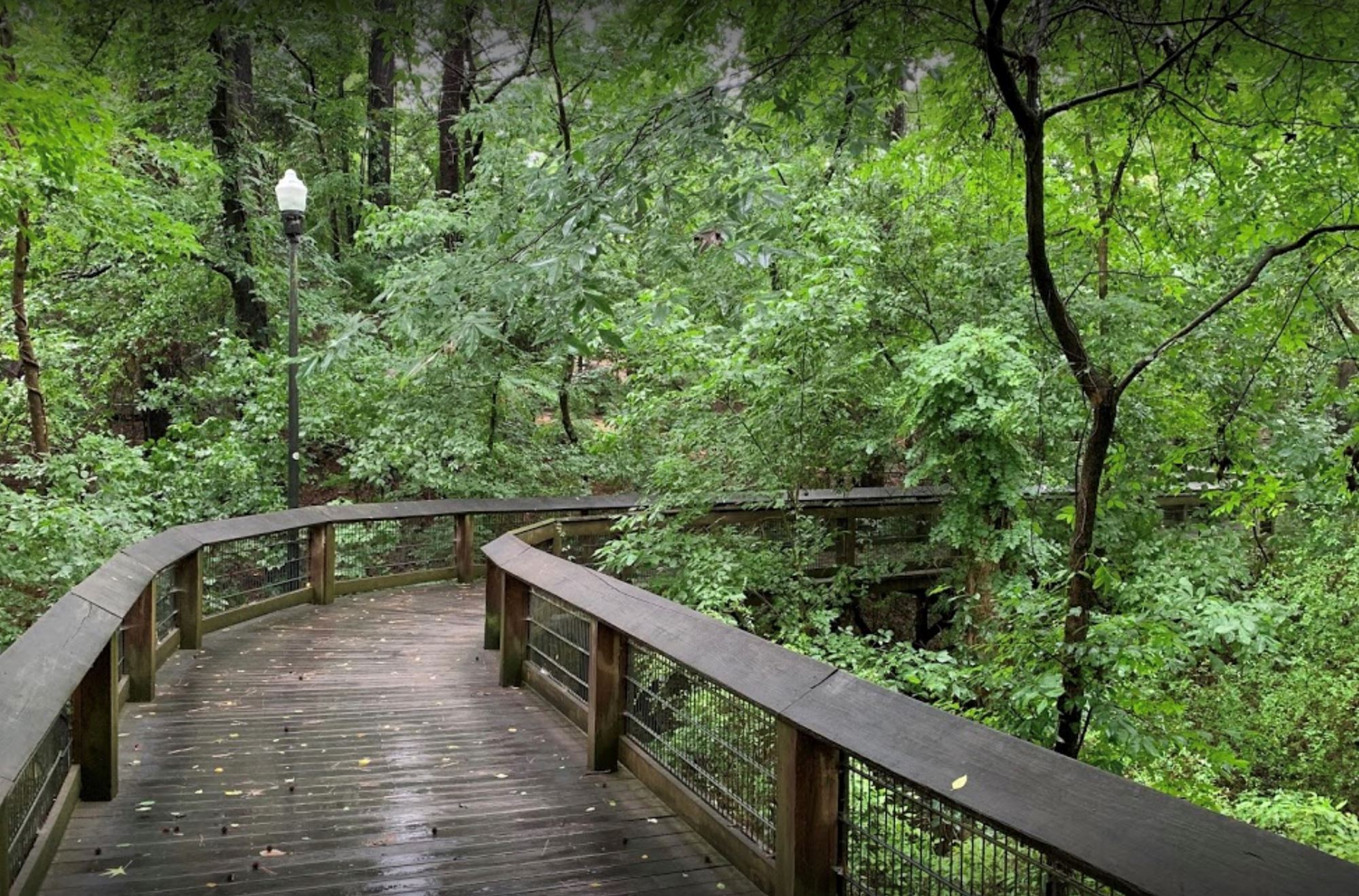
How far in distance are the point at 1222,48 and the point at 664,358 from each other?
5.69m

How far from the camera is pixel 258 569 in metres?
9.98

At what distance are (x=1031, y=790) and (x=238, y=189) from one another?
14657 millimetres

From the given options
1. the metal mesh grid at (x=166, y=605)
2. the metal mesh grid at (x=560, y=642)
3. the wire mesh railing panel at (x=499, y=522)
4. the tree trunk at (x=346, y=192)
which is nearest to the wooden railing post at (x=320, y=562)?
the metal mesh grid at (x=166, y=605)

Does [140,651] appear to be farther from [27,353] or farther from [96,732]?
[27,353]

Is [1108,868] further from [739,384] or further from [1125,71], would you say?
[739,384]

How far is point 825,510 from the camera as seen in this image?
38.9ft

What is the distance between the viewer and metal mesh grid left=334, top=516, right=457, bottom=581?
448 inches

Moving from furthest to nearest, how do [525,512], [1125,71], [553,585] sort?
1. [525,512]
2. [553,585]
3. [1125,71]

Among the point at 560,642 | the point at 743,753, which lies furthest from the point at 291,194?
the point at 743,753

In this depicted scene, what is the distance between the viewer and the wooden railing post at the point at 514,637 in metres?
6.98

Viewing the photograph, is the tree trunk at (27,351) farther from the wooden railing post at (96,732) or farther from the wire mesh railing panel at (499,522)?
the wooden railing post at (96,732)

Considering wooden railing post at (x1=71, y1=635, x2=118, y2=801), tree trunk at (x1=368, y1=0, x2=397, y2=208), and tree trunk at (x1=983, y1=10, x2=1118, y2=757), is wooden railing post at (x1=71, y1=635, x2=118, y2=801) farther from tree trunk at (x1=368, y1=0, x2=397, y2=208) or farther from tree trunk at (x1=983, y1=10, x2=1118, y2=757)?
tree trunk at (x1=368, y1=0, x2=397, y2=208)

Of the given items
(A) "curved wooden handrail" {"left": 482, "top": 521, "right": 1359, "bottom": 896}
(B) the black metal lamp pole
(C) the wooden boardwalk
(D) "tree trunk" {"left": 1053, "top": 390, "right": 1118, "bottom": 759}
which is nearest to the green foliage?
(D) "tree trunk" {"left": 1053, "top": 390, "right": 1118, "bottom": 759}

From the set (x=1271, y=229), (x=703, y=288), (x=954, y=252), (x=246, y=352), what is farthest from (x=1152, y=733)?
(x=246, y=352)
